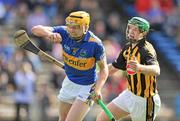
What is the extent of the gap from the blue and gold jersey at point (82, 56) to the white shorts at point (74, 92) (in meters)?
0.06

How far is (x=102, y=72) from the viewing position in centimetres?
1178

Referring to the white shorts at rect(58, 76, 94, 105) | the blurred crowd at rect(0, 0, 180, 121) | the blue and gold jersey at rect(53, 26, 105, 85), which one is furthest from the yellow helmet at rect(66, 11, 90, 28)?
the blurred crowd at rect(0, 0, 180, 121)

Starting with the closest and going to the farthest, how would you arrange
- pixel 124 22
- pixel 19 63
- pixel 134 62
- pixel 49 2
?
pixel 134 62, pixel 19 63, pixel 49 2, pixel 124 22

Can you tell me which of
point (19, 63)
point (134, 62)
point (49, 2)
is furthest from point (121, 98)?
point (49, 2)

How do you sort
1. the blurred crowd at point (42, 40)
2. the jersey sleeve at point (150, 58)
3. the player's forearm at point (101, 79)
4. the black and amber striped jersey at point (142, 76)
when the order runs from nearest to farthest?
the jersey sleeve at point (150, 58)
the black and amber striped jersey at point (142, 76)
the player's forearm at point (101, 79)
the blurred crowd at point (42, 40)

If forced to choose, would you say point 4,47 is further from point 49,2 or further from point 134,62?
point 134,62

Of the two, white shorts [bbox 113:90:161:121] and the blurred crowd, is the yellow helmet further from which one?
the blurred crowd

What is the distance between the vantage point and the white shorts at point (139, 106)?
1184cm

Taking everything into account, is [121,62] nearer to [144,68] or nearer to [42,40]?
[144,68]

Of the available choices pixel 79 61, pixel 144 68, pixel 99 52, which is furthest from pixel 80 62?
pixel 144 68

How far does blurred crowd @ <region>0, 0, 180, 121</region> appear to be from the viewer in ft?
57.6

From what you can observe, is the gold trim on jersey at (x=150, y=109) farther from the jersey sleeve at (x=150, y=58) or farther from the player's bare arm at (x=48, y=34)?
the player's bare arm at (x=48, y=34)

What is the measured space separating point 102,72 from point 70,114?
741mm

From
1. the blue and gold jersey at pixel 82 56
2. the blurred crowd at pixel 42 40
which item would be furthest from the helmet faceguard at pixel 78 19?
the blurred crowd at pixel 42 40
